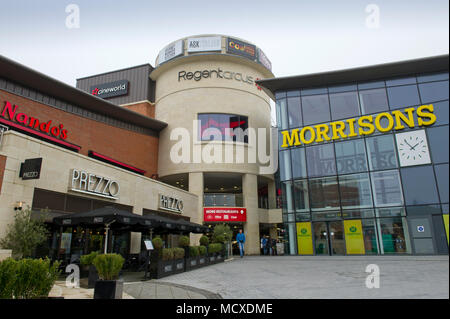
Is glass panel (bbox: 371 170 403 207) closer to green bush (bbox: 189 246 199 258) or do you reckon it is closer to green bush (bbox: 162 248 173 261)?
green bush (bbox: 189 246 199 258)

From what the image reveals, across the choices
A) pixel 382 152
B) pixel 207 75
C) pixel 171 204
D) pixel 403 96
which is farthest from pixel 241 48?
pixel 171 204

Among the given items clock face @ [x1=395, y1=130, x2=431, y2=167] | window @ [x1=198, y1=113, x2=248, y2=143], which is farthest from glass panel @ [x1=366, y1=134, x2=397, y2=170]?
window @ [x1=198, y1=113, x2=248, y2=143]

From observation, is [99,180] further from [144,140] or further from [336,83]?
[336,83]

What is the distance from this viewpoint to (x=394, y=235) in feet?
72.1

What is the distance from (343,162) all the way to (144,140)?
1771 centimetres

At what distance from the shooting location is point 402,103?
2277 centimetres

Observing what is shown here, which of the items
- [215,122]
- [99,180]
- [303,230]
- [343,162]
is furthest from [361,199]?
[99,180]

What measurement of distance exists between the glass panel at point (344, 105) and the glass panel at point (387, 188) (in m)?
5.11

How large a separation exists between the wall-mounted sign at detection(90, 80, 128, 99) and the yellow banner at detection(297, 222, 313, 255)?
23840 mm

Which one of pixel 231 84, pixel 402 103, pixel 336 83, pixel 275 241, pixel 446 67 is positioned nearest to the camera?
pixel 446 67

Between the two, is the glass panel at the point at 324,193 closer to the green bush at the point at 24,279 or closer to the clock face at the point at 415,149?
the clock face at the point at 415,149

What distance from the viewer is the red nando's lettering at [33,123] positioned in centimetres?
1856

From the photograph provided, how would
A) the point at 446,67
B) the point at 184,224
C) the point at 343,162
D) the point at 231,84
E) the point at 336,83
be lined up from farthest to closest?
the point at 231,84, the point at 336,83, the point at 343,162, the point at 184,224, the point at 446,67

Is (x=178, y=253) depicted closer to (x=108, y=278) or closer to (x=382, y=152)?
(x=108, y=278)
